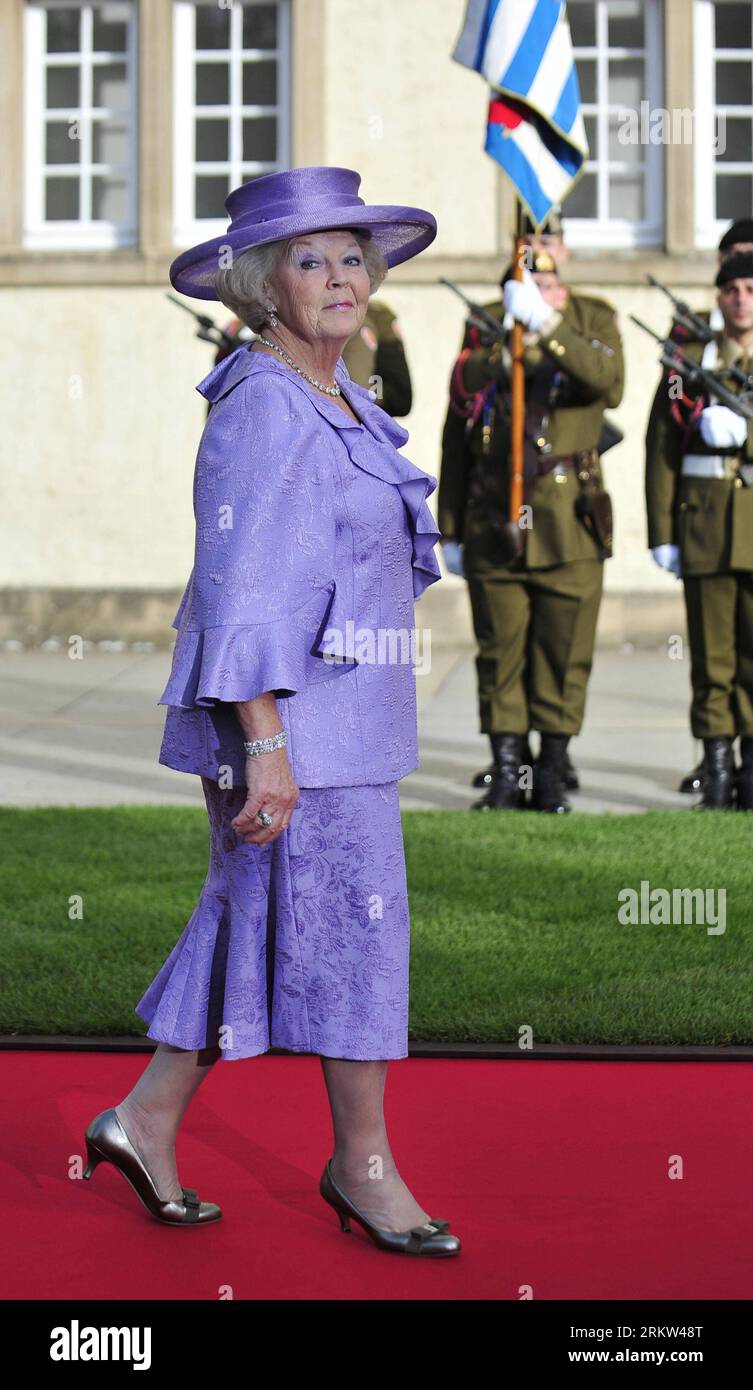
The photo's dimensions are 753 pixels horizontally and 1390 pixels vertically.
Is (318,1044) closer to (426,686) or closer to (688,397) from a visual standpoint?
(688,397)

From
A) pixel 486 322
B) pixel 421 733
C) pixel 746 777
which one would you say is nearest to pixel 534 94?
pixel 486 322

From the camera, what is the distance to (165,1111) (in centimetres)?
424

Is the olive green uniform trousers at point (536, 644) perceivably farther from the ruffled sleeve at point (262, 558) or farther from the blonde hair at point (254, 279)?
the ruffled sleeve at point (262, 558)

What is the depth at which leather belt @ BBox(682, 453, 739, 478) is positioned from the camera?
28.8 ft

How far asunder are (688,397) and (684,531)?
51cm

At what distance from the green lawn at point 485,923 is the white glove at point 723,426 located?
1404 mm

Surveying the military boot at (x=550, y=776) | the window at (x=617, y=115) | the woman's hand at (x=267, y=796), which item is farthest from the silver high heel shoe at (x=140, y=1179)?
the window at (x=617, y=115)

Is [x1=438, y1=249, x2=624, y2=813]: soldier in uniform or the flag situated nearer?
[x1=438, y1=249, x2=624, y2=813]: soldier in uniform

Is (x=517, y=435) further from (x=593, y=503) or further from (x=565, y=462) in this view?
(x=593, y=503)

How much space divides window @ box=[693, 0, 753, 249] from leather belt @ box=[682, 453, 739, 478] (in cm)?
647

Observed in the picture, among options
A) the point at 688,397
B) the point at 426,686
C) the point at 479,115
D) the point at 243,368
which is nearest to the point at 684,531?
the point at 688,397

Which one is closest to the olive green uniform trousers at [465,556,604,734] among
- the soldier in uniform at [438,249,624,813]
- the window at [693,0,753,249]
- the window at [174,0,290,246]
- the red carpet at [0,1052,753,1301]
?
the soldier in uniform at [438,249,624,813]

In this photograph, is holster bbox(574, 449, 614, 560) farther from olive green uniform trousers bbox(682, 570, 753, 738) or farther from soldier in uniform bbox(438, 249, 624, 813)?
olive green uniform trousers bbox(682, 570, 753, 738)

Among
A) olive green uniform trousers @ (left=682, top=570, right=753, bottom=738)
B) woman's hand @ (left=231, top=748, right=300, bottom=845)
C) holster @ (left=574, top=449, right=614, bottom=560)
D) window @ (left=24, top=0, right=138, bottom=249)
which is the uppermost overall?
window @ (left=24, top=0, right=138, bottom=249)
